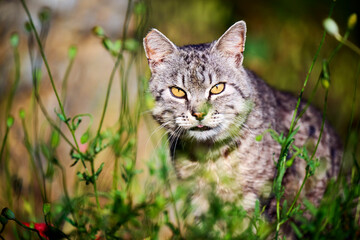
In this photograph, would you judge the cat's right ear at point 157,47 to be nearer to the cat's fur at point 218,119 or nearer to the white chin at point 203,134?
the cat's fur at point 218,119

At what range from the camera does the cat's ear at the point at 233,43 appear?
2.44 meters

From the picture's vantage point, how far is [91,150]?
1871 millimetres

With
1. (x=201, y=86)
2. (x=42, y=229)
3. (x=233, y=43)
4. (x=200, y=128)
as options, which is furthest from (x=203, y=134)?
(x=42, y=229)

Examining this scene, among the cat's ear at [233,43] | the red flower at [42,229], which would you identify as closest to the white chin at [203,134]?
the cat's ear at [233,43]

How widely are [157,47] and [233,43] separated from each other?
1.58 feet

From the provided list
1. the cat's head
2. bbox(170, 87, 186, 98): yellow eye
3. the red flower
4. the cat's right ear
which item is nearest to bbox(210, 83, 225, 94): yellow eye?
the cat's head

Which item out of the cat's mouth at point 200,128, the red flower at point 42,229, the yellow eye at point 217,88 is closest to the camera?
the red flower at point 42,229

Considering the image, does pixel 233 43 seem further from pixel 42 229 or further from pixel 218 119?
pixel 42 229

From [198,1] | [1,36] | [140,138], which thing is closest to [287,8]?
[198,1]

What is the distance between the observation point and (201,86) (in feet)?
8.16

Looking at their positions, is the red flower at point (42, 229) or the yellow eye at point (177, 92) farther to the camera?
the yellow eye at point (177, 92)

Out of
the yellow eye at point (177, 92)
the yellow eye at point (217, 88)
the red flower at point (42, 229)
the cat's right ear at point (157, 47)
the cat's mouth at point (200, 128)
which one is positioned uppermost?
the cat's right ear at point (157, 47)

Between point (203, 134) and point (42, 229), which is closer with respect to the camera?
point (42, 229)

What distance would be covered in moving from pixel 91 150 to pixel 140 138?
194 cm
